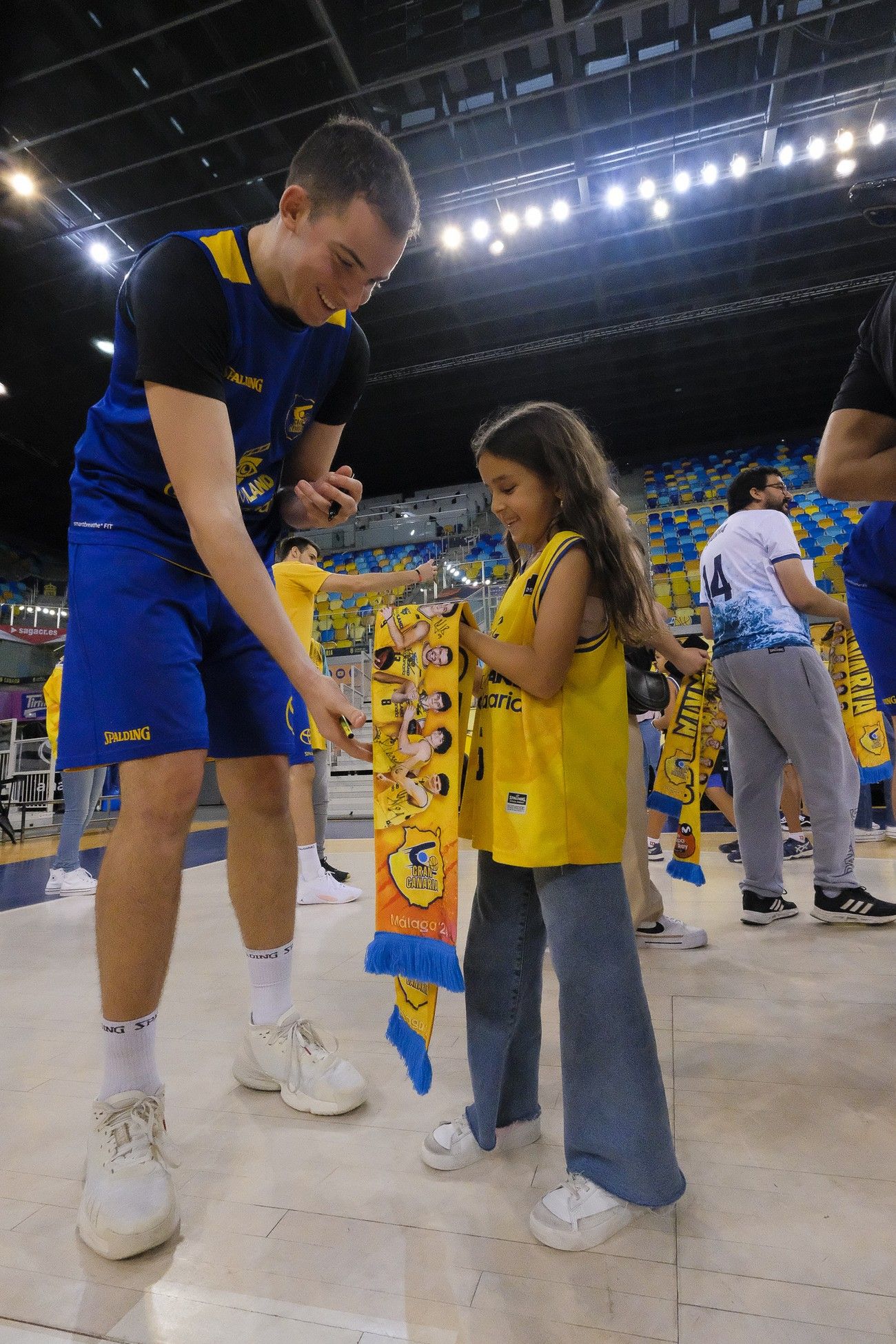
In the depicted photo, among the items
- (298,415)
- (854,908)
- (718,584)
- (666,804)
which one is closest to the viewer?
(298,415)

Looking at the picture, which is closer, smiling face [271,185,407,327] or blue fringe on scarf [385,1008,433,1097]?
blue fringe on scarf [385,1008,433,1097]

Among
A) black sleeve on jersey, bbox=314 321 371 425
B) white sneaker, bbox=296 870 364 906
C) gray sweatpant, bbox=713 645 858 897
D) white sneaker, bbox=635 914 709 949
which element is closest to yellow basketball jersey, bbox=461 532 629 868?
black sleeve on jersey, bbox=314 321 371 425

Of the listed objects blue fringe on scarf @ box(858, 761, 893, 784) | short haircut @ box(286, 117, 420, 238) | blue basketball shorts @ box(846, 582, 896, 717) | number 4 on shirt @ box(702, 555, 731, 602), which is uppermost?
short haircut @ box(286, 117, 420, 238)

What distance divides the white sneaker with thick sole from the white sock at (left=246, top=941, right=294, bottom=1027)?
251cm

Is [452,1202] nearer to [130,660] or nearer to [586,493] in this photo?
[130,660]

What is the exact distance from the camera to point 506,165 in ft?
25.2

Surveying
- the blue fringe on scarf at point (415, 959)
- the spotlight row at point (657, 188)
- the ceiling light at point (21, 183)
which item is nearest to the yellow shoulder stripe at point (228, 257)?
the blue fringe on scarf at point (415, 959)

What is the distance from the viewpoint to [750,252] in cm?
895

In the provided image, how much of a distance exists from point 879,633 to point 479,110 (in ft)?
25.0

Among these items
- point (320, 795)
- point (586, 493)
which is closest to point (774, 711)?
point (586, 493)

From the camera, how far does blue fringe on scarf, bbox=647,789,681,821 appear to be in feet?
8.40

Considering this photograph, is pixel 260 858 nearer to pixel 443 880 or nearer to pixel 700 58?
pixel 443 880

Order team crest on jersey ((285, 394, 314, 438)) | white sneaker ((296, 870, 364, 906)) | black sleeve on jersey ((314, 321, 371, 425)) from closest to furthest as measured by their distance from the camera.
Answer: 1. team crest on jersey ((285, 394, 314, 438))
2. black sleeve on jersey ((314, 321, 371, 425))
3. white sneaker ((296, 870, 364, 906))

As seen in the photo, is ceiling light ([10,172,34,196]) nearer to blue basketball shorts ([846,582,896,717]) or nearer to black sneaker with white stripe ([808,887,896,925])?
blue basketball shorts ([846,582,896,717])
